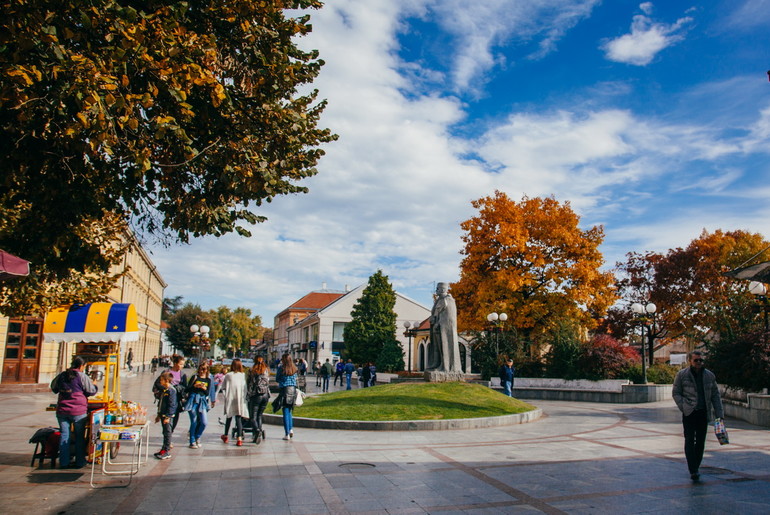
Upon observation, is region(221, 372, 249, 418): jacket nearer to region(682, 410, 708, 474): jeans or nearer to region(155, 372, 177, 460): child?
region(155, 372, 177, 460): child

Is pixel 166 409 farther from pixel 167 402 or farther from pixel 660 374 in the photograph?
pixel 660 374

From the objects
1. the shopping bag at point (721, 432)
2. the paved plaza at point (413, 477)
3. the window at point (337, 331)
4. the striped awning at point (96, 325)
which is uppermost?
the window at point (337, 331)

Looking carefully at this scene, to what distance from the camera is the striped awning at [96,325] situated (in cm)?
1085

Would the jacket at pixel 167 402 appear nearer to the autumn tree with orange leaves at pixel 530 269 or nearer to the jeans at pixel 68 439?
the jeans at pixel 68 439

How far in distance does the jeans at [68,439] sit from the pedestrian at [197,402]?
1910 millimetres

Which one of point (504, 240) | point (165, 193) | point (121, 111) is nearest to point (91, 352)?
point (165, 193)

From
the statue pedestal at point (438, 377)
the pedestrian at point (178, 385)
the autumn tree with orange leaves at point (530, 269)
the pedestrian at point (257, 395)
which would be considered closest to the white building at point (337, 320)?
the autumn tree with orange leaves at point (530, 269)

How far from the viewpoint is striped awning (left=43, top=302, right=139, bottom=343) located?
35.6ft

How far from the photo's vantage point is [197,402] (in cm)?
957

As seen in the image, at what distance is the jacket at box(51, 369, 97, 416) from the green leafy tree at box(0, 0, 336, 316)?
181 cm

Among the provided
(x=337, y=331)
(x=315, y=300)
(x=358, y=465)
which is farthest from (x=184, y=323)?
(x=358, y=465)

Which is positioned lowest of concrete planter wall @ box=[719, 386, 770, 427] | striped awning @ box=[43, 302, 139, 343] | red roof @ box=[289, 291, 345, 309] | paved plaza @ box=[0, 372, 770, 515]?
paved plaza @ box=[0, 372, 770, 515]

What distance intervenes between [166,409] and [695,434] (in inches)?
316

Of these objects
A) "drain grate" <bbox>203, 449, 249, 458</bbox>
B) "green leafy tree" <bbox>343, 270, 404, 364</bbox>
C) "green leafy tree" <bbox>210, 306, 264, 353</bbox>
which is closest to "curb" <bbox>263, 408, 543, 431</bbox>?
"drain grate" <bbox>203, 449, 249, 458</bbox>
